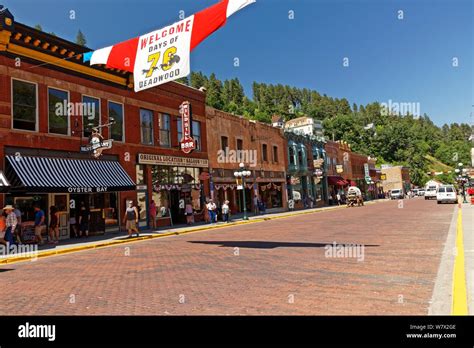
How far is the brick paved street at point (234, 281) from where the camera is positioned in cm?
574

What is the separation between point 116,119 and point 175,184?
5.97 metres

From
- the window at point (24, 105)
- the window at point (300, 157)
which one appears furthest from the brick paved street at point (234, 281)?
the window at point (300, 157)

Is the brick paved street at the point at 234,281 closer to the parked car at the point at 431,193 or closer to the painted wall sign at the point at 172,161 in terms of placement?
the painted wall sign at the point at 172,161

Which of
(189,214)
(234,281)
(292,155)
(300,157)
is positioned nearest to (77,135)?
(189,214)

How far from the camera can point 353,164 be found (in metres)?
63.3

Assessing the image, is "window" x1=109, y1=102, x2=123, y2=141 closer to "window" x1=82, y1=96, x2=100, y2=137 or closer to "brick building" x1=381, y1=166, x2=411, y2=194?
"window" x1=82, y1=96, x2=100, y2=137

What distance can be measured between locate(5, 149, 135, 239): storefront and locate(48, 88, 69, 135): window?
1.29m

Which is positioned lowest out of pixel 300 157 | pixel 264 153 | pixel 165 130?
pixel 264 153

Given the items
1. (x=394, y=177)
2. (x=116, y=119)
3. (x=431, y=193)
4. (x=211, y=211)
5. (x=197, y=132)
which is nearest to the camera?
(x=116, y=119)

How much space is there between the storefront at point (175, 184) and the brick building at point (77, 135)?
69 mm

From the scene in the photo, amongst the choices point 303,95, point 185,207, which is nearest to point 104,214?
point 185,207

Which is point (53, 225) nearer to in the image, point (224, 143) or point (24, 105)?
point (24, 105)

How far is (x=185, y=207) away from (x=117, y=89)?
9023 mm

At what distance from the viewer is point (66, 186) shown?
54.9 ft
